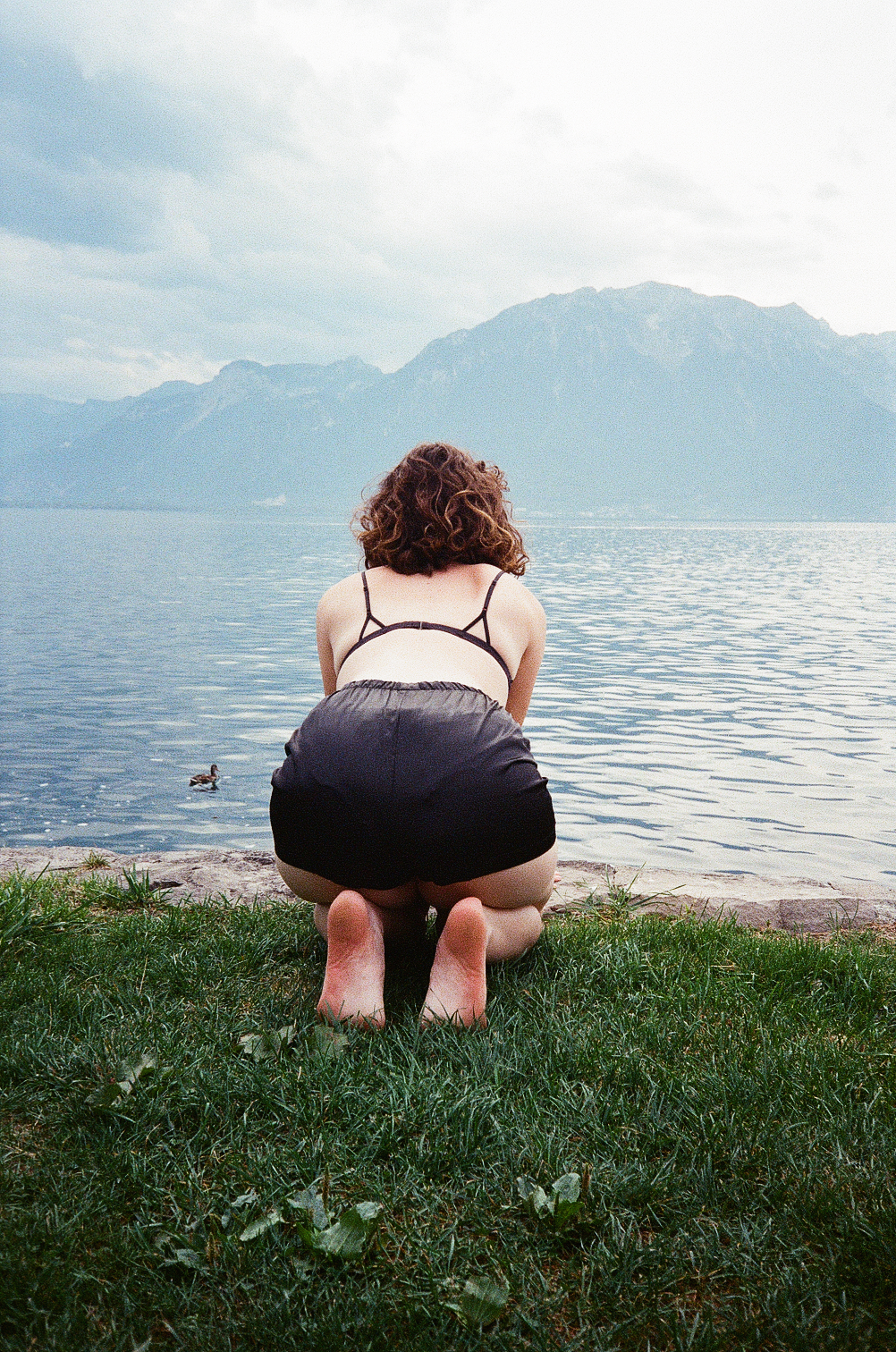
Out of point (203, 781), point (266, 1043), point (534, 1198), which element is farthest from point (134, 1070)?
point (203, 781)

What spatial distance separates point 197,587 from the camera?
39.5 metres

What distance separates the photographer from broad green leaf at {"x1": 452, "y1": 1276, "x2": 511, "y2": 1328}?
64.2 inches

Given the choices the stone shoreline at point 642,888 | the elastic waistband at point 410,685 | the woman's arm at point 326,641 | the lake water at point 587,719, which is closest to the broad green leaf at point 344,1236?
the elastic waistband at point 410,685

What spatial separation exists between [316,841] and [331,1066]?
0.59 m

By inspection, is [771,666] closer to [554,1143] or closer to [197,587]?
[554,1143]

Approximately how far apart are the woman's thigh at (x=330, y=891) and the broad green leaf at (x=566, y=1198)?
0.96 meters

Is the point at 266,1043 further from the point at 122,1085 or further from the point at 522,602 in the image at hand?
the point at 522,602

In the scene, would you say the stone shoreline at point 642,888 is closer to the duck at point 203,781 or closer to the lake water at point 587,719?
the lake water at point 587,719

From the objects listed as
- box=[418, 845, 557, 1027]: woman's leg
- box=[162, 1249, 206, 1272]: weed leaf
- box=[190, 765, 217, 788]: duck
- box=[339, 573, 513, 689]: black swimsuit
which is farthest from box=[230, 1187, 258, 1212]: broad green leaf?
box=[190, 765, 217, 788]: duck

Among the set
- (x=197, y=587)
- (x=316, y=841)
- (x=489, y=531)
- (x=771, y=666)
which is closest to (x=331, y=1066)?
(x=316, y=841)

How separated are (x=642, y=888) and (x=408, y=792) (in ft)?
8.03

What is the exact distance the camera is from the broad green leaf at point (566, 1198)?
1.85 metres

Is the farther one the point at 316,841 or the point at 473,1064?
the point at 316,841

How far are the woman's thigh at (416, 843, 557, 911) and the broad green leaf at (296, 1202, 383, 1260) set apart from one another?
1.00 m
